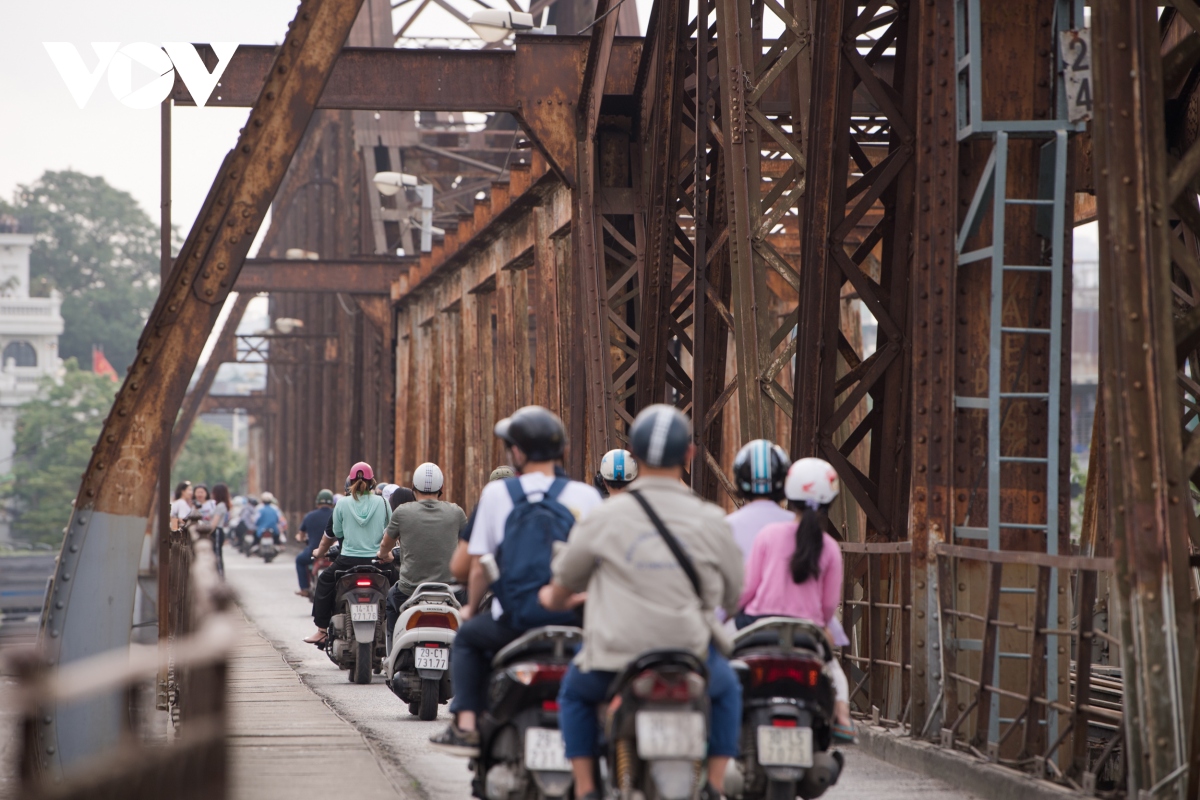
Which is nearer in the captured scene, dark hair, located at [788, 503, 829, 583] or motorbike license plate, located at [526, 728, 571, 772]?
motorbike license plate, located at [526, 728, 571, 772]

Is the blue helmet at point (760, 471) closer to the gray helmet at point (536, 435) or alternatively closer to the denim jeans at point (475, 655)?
the gray helmet at point (536, 435)

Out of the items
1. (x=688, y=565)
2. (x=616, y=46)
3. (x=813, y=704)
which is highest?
(x=616, y=46)

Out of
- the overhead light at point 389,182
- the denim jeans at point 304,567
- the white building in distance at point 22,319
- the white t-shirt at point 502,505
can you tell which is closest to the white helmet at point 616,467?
the white t-shirt at point 502,505

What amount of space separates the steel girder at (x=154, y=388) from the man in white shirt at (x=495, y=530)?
10.5 feet

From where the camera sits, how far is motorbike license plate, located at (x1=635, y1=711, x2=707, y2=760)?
5.36 m

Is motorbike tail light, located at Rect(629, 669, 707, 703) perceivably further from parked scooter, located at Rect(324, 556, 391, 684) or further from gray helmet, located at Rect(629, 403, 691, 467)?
parked scooter, located at Rect(324, 556, 391, 684)

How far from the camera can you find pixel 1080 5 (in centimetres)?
928

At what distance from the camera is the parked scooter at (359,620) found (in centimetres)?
1425

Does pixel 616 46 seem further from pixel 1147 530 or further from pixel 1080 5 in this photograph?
pixel 1147 530

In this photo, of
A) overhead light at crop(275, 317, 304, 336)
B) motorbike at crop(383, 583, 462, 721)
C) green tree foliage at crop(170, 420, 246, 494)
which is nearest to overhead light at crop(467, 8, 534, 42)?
motorbike at crop(383, 583, 462, 721)

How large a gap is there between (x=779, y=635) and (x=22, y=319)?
121401mm

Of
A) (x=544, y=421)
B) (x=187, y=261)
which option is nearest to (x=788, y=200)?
(x=187, y=261)

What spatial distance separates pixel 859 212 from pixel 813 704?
17.0 ft

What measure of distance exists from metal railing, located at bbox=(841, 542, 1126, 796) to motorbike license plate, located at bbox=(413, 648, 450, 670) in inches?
104
